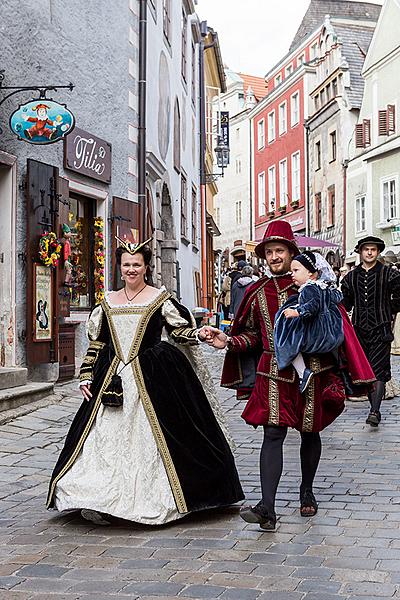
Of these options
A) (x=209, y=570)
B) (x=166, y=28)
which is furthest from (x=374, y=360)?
(x=166, y=28)

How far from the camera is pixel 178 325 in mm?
5750

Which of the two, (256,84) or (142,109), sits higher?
(256,84)

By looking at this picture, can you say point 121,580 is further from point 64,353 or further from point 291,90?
point 291,90

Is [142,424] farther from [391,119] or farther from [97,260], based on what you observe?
[391,119]

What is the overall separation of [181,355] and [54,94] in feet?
22.3

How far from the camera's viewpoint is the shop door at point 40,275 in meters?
10.8

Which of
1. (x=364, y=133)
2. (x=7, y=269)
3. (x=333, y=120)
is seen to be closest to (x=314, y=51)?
(x=333, y=120)

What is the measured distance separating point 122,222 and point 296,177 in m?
29.9

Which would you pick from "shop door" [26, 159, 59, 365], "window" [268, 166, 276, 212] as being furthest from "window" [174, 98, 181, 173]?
"window" [268, 166, 276, 212]

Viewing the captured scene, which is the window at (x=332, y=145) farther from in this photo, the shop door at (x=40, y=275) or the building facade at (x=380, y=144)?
the shop door at (x=40, y=275)

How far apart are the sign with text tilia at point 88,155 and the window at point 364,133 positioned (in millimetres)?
20486

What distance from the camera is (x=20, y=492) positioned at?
6473 mm

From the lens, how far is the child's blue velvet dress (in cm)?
522

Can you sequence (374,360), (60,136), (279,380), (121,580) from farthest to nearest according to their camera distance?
(60,136), (374,360), (279,380), (121,580)
